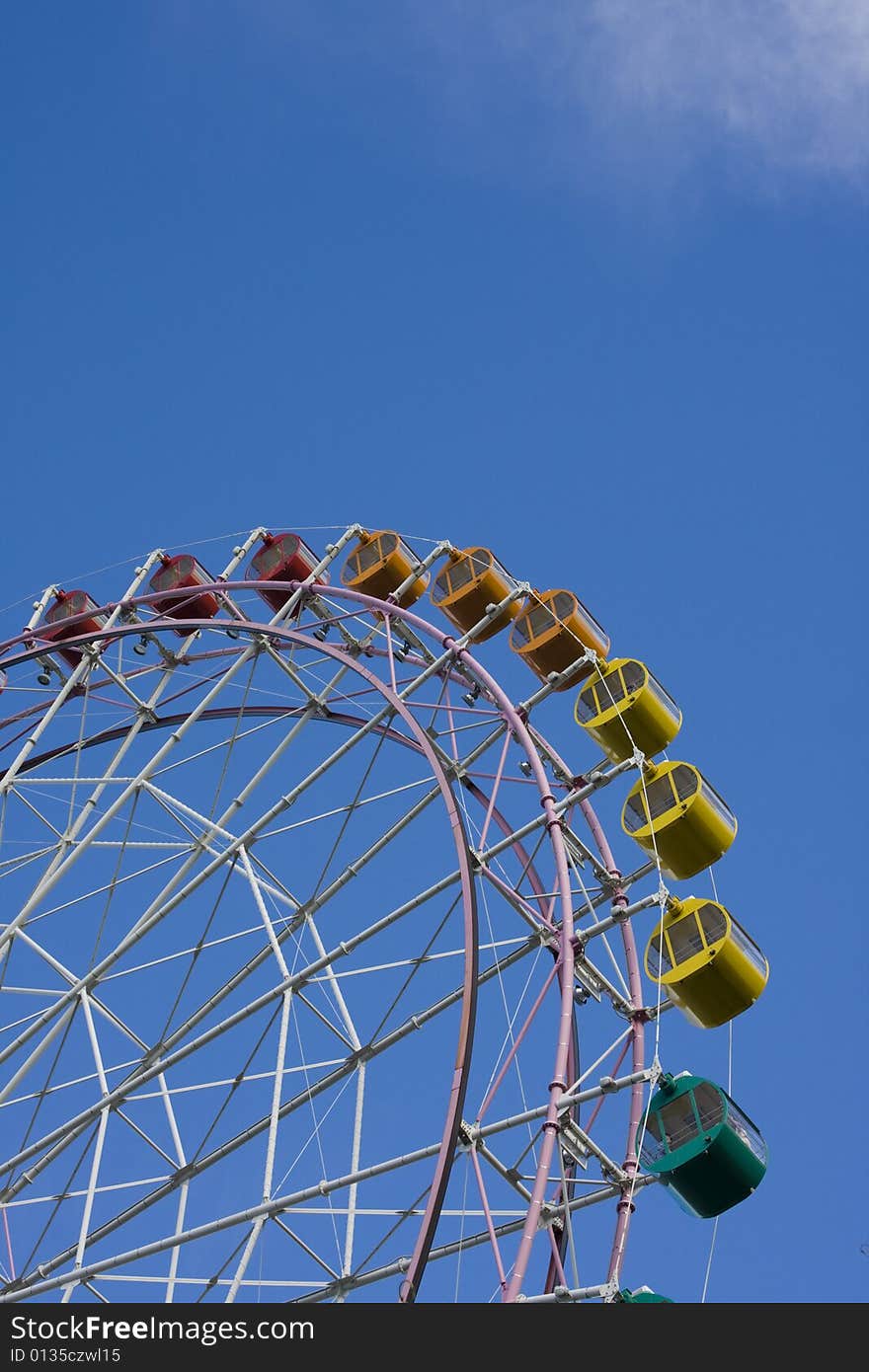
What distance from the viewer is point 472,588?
92.0 ft

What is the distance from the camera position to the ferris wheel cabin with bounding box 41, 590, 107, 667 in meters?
30.9

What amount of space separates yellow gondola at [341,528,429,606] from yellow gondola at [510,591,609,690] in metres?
2.37

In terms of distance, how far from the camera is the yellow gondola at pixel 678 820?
80.8 ft

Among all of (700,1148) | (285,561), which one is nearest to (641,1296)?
(700,1148)

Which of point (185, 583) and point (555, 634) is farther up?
point (185, 583)

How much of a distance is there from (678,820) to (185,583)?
9.55 metres

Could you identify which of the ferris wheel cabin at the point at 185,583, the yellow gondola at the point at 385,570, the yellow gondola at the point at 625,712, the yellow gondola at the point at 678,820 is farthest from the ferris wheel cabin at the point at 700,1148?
the ferris wheel cabin at the point at 185,583

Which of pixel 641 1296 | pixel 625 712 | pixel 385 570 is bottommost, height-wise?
Result: pixel 641 1296

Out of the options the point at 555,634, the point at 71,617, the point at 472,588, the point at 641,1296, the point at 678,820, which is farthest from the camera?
the point at 71,617

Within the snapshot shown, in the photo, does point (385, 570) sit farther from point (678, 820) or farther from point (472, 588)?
point (678, 820)

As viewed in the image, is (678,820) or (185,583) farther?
(185,583)

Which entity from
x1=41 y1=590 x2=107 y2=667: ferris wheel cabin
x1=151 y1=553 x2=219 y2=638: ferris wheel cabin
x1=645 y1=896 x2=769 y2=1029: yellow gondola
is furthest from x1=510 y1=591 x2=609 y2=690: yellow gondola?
x1=41 y1=590 x2=107 y2=667: ferris wheel cabin

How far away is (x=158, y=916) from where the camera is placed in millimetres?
25453

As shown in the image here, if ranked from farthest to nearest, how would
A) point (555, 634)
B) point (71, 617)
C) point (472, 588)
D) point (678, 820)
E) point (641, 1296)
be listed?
point (71, 617), point (472, 588), point (555, 634), point (678, 820), point (641, 1296)
